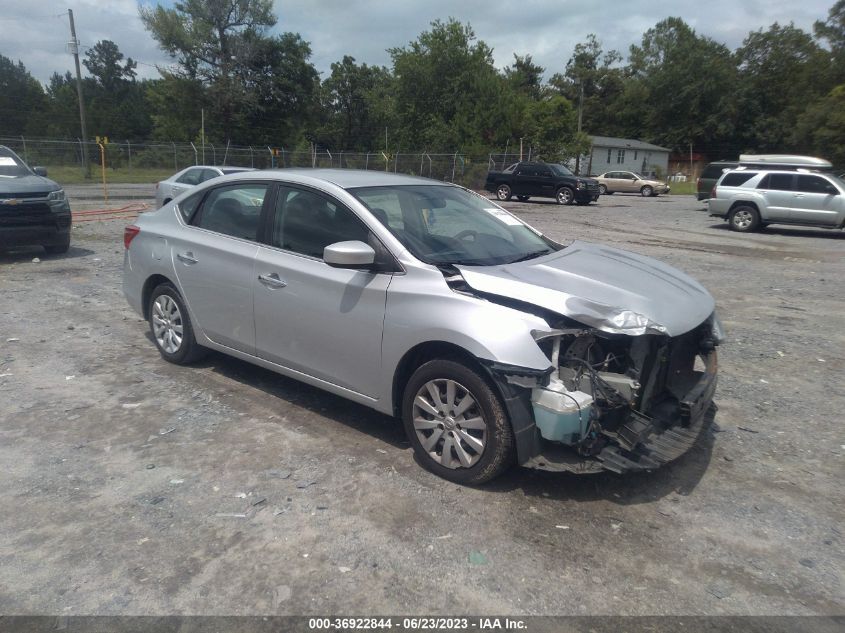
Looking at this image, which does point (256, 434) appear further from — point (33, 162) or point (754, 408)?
point (33, 162)

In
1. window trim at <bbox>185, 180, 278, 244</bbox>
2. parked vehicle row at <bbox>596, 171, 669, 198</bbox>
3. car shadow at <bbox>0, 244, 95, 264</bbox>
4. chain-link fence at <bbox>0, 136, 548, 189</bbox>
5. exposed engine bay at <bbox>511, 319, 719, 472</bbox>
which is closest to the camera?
exposed engine bay at <bbox>511, 319, 719, 472</bbox>

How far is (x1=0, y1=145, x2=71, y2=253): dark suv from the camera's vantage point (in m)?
10.0

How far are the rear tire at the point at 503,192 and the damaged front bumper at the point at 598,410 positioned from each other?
2678 centimetres

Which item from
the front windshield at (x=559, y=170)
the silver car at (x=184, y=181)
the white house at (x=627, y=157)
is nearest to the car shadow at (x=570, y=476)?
the silver car at (x=184, y=181)

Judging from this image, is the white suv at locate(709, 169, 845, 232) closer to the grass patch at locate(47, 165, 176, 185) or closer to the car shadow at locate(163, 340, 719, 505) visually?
the car shadow at locate(163, 340, 719, 505)

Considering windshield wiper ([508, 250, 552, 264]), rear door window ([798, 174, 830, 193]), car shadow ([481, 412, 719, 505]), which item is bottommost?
car shadow ([481, 412, 719, 505])

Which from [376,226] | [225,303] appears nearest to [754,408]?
[376,226]

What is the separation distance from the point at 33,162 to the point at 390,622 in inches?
1729

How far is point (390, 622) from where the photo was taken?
275 centimetres

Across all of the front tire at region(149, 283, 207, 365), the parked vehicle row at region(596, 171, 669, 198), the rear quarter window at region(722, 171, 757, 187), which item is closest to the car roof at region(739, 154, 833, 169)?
the rear quarter window at region(722, 171, 757, 187)

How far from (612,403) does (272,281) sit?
2.48 m

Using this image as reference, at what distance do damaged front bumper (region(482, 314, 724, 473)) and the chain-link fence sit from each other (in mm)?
34707

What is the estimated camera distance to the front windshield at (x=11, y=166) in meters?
10.9

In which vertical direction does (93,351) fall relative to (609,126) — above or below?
below
